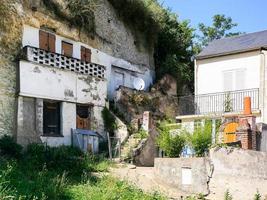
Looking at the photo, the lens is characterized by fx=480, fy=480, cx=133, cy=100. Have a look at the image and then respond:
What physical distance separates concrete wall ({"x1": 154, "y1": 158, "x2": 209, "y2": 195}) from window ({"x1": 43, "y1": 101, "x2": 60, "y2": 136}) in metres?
5.83

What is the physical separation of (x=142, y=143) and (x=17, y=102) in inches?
239

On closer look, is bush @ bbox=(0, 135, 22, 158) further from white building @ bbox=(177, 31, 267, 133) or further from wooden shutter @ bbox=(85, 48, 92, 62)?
white building @ bbox=(177, 31, 267, 133)

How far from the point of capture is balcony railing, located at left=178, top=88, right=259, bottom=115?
25375 mm

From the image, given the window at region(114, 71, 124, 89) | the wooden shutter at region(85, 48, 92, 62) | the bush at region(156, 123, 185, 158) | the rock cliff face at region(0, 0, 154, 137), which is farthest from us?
the window at region(114, 71, 124, 89)

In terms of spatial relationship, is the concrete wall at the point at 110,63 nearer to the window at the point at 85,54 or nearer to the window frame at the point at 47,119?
the window at the point at 85,54

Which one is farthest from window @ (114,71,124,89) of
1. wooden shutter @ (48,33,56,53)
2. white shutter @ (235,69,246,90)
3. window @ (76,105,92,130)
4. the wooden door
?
the wooden door

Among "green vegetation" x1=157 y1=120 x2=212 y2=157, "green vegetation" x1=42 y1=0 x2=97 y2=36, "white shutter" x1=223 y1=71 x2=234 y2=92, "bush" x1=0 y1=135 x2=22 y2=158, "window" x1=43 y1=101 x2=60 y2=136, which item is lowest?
"bush" x1=0 y1=135 x2=22 y2=158

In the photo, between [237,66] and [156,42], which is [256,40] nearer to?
[237,66]

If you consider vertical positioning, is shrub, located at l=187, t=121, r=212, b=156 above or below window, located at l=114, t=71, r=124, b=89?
below

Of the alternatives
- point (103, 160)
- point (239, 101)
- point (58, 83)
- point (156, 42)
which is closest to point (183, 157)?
point (103, 160)

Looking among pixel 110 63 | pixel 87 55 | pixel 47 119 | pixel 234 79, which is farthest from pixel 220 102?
pixel 47 119

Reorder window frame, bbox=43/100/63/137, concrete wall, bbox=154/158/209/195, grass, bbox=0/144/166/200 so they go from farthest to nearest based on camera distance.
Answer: window frame, bbox=43/100/63/137, concrete wall, bbox=154/158/209/195, grass, bbox=0/144/166/200

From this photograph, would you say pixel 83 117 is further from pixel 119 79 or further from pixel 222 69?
pixel 222 69

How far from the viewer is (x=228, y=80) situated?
2681cm
